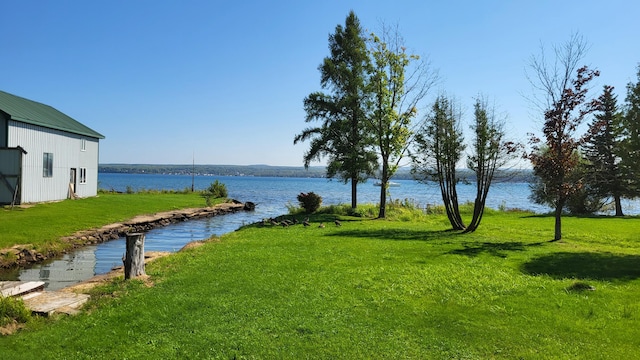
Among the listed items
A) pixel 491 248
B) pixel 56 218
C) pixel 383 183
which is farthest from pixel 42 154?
pixel 491 248

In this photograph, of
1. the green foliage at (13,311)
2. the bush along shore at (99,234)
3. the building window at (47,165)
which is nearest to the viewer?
the green foliage at (13,311)

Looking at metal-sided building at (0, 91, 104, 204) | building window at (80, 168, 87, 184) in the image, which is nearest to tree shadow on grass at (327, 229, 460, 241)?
metal-sided building at (0, 91, 104, 204)

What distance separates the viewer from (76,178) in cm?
3130

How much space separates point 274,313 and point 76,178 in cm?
3019

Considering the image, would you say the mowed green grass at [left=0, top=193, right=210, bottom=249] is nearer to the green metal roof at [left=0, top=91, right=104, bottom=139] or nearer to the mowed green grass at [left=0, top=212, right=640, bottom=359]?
the green metal roof at [left=0, top=91, right=104, bottom=139]

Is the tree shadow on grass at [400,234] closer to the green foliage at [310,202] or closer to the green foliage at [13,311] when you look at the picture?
the green foliage at [310,202]

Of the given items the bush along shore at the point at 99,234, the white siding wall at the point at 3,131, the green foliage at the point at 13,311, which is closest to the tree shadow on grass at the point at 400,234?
the bush along shore at the point at 99,234

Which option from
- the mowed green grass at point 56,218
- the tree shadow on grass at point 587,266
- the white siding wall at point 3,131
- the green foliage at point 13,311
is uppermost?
the white siding wall at point 3,131

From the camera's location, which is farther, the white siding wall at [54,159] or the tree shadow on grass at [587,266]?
Result: the white siding wall at [54,159]

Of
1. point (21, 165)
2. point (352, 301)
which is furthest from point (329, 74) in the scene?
point (352, 301)

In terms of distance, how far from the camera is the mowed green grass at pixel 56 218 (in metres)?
15.8

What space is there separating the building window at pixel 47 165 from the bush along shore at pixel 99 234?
7.46m

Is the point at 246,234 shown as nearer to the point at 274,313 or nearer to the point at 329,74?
the point at 274,313

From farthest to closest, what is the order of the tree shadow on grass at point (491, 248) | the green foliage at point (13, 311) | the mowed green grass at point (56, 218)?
1. the mowed green grass at point (56, 218)
2. the tree shadow on grass at point (491, 248)
3. the green foliage at point (13, 311)
